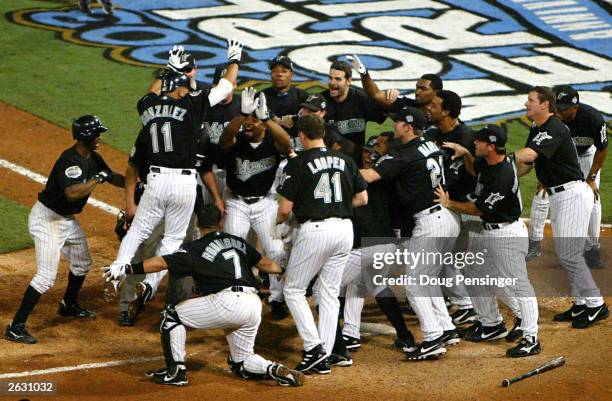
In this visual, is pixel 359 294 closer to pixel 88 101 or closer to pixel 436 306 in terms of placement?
pixel 436 306

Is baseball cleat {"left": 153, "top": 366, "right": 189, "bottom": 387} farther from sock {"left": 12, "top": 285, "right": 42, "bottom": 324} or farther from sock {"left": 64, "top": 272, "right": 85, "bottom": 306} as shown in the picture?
sock {"left": 64, "top": 272, "right": 85, "bottom": 306}

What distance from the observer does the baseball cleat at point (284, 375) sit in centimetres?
850

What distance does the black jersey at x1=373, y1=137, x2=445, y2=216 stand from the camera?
920 cm

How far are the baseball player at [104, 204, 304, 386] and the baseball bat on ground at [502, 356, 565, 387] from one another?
1.64m

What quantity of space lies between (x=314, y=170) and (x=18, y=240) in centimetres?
477

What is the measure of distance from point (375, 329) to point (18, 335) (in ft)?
10.7

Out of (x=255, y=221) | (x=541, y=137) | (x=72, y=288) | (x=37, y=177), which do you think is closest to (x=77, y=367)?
(x=72, y=288)

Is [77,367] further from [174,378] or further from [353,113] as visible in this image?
[353,113]

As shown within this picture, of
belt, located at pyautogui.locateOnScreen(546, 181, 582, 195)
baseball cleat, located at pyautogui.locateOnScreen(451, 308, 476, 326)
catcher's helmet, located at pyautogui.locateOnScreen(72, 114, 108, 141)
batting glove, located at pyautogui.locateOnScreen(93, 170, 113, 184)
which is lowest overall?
baseball cleat, located at pyautogui.locateOnScreen(451, 308, 476, 326)

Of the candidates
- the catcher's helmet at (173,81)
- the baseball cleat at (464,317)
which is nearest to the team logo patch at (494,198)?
the baseball cleat at (464,317)

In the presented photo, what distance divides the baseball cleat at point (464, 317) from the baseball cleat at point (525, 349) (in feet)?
3.30

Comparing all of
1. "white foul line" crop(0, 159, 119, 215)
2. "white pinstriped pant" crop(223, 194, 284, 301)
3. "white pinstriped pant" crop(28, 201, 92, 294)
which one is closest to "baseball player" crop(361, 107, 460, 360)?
"white pinstriped pant" crop(223, 194, 284, 301)

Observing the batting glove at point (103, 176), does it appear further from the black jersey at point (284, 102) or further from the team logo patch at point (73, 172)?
the black jersey at point (284, 102)

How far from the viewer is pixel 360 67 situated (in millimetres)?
10797
